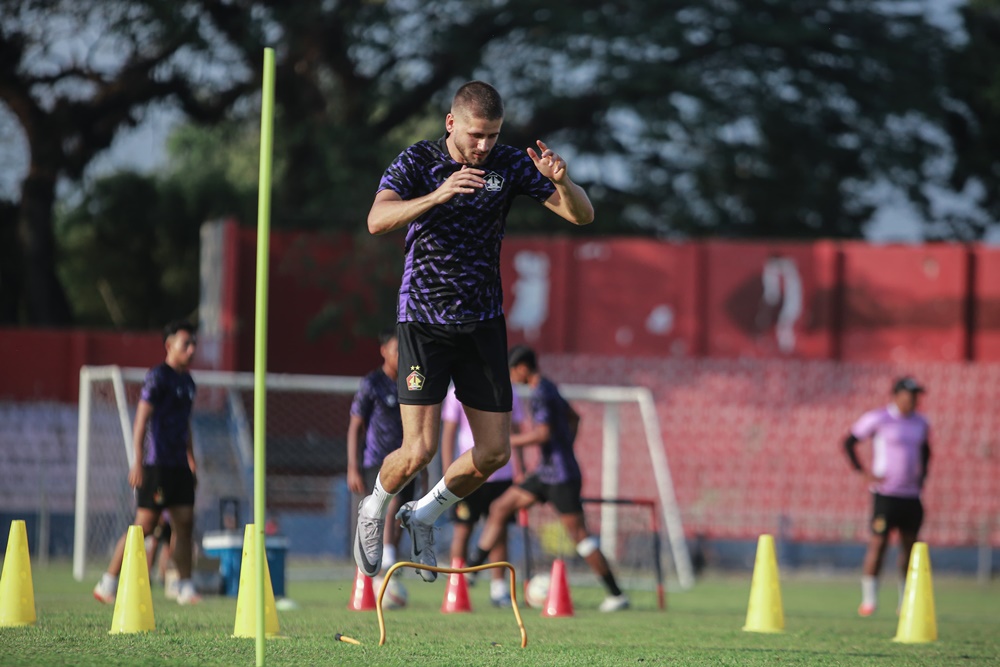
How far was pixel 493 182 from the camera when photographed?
702 centimetres

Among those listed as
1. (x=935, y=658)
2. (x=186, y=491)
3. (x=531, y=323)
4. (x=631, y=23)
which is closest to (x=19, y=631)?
(x=186, y=491)

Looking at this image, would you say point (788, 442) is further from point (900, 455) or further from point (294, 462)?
point (900, 455)

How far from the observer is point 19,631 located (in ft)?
26.4

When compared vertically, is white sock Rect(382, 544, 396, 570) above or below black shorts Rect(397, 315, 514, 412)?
below

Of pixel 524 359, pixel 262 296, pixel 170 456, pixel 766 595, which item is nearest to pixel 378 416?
pixel 524 359

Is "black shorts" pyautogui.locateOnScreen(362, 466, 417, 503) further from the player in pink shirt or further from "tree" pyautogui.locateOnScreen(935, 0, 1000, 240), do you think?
"tree" pyautogui.locateOnScreen(935, 0, 1000, 240)

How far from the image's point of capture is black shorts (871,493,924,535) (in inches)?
535

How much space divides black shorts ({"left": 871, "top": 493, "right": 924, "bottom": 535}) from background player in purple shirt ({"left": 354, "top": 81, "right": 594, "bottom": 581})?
24.4 feet

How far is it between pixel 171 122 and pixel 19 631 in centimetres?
1991

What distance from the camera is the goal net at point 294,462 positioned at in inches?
691

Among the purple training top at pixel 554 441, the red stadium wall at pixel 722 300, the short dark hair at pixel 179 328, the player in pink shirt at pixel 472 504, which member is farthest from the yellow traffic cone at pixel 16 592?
the red stadium wall at pixel 722 300

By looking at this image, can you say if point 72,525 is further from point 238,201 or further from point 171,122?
point 238,201

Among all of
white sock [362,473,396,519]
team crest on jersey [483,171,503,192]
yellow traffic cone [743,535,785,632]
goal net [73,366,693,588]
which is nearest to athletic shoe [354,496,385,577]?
white sock [362,473,396,519]

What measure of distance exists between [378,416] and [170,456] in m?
1.70
